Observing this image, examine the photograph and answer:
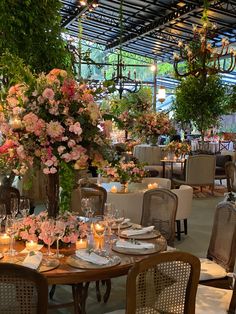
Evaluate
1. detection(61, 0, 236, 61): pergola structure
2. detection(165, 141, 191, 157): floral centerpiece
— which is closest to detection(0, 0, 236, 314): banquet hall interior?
detection(165, 141, 191, 157): floral centerpiece

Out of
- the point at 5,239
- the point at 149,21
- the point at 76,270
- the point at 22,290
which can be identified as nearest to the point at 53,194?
the point at 5,239

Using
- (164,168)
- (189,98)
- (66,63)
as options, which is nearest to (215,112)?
(189,98)

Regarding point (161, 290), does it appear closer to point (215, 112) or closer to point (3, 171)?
point (3, 171)

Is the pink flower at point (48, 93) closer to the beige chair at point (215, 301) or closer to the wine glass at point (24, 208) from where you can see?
the wine glass at point (24, 208)

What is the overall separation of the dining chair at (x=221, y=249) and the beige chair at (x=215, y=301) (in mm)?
190

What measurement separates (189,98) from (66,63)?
24.5ft

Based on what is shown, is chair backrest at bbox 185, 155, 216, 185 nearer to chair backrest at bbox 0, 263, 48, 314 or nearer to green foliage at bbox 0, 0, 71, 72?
green foliage at bbox 0, 0, 71, 72

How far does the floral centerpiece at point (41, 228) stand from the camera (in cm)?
298

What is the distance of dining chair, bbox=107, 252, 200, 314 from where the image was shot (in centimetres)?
208

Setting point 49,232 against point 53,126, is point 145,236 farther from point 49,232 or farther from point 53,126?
point 53,126

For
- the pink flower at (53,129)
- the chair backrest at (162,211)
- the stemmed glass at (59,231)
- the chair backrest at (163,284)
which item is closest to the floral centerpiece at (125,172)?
the chair backrest at (162,211)

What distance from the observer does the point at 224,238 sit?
11.1 ft

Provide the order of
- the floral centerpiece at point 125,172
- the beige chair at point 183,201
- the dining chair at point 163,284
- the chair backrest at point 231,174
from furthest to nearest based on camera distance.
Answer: the chair backrest at point 231,174 < the floral centerpiece at point 125,172 < the beige chair at point 183,201 < the dining chair at point 163,284

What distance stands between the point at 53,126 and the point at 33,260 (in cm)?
83
